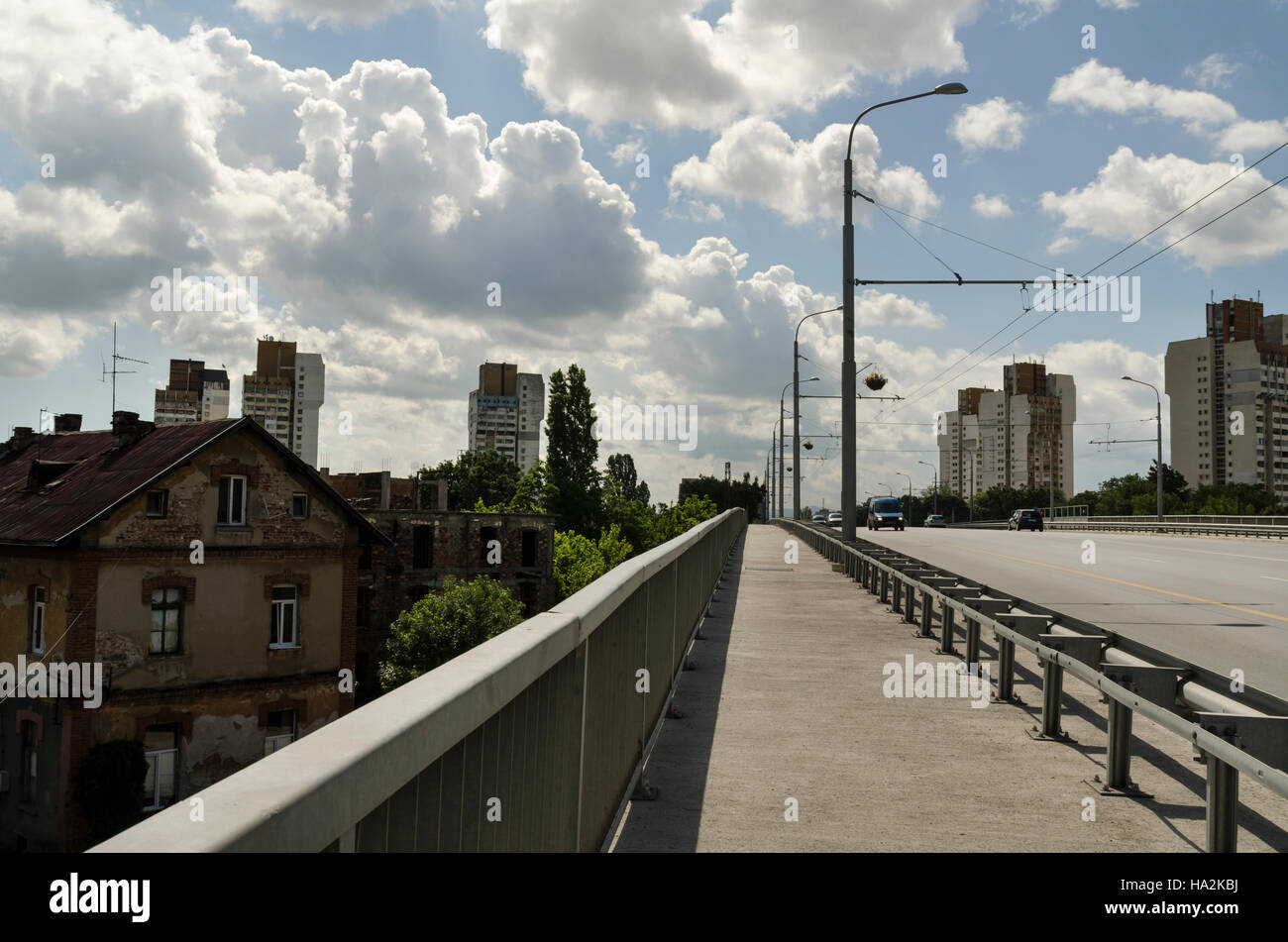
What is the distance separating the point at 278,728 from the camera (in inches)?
1475

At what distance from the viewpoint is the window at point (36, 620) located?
34.4m

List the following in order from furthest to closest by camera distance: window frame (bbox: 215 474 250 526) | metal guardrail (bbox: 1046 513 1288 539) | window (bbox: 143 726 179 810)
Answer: metal guardrail (bbox: 1046 513 1288 539) < window frame (bbox: 215 474 250 526) < window (bbox: 143 726 179 810)

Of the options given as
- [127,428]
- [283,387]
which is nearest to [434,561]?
[127,428]

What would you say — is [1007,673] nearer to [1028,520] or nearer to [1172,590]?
[1172,590]

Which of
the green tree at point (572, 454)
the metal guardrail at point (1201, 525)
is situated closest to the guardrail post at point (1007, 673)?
the metal guardrail at point (1201, 525)

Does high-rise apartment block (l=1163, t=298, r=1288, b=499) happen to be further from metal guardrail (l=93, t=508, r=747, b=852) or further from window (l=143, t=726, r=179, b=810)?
metal guardrail (l=93, t=508, r=747, b=852)

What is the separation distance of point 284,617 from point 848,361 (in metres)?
26.6

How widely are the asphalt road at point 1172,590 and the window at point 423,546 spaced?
4294 cm

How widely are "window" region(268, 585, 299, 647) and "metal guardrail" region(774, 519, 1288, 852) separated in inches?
1333

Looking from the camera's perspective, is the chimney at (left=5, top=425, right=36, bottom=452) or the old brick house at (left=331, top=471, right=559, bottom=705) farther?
the old brick house at (left=331, top=471, right=559, bottom=705)

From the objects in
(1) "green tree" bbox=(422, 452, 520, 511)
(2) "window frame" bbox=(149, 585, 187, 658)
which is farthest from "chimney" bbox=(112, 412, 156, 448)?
(1) "green tree" bbox=(422, 452, 520, 511)

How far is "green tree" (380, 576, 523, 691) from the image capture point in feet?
192

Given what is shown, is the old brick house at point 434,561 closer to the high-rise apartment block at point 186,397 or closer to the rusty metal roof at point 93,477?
the rusty metal roof at point 93,477
